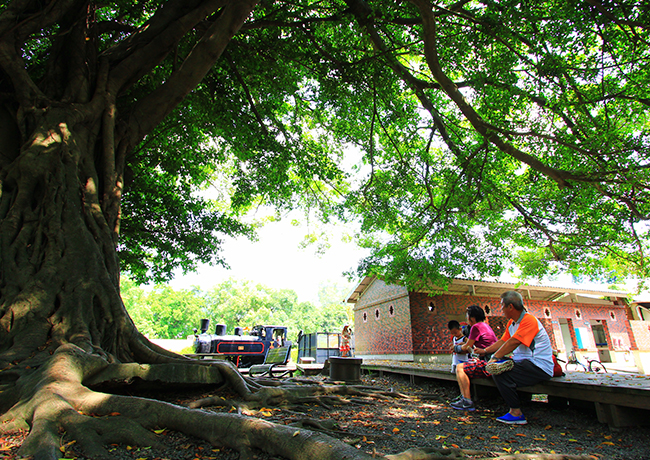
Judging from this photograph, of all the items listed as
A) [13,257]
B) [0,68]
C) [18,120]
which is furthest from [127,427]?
[0,68]

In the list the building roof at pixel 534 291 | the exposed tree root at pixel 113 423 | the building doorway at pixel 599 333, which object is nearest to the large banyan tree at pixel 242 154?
the exposed tree root at pixel 113 423

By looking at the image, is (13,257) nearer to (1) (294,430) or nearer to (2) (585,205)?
(1) (294,430)

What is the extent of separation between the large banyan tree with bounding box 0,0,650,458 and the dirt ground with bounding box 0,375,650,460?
202 millimetres

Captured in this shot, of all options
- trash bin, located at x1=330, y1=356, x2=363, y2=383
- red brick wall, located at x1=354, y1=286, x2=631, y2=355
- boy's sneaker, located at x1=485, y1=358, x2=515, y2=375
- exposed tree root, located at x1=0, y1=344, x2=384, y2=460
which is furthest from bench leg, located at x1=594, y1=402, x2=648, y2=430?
red brick wall, located at x1=354, y1=286, x2=631, y2=355

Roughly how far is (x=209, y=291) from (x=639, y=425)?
193 feet

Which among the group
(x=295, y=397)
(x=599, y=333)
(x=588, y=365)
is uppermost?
(x=599, y=333)

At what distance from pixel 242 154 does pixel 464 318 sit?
13.7 m

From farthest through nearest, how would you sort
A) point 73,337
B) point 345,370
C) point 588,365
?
point 588,365 → point 345,370 → point 73,337

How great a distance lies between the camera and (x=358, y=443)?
2.92m

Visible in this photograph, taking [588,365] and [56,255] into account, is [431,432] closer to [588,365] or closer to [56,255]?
[56,255]

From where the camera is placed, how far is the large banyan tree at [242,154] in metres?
3.66

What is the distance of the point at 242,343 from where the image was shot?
16578 millimetres

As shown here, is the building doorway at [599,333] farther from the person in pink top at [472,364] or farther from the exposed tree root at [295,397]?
the exposed tree root at [295,397]

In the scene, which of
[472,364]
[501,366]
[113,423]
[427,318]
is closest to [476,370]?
[472,364]
